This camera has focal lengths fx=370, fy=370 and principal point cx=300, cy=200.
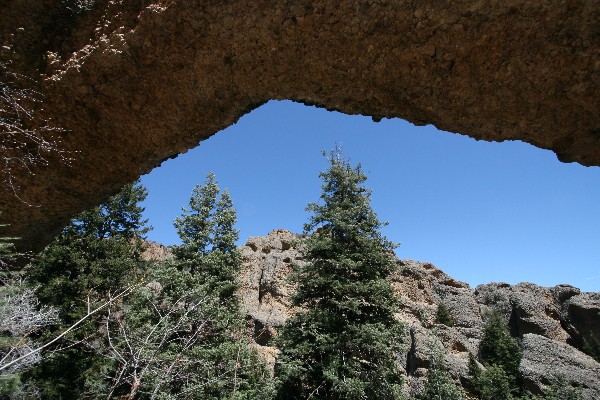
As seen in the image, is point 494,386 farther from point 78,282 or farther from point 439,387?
point 78,282

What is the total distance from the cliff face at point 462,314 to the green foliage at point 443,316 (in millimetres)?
470

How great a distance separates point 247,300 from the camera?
1161 inches

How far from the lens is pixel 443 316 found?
32438 millimetres

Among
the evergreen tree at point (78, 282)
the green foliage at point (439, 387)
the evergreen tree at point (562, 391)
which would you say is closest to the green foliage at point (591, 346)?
the evergreen tree at point (562, 391)

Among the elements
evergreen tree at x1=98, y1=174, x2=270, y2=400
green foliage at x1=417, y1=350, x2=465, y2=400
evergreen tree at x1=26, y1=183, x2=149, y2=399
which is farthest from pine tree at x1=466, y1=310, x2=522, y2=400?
evergreen tree at x1=26, y1=183, x2=149, y2=399

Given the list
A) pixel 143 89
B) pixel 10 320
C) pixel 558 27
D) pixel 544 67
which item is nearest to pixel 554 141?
pixel 544 67

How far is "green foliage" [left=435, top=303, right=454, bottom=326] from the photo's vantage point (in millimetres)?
32062

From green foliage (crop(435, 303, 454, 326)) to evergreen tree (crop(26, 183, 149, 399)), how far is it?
26.3 meters

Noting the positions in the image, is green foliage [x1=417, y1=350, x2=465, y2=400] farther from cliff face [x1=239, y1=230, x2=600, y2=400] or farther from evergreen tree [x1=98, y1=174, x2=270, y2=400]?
evergreen tree [x1=98, y1=174, x2=270, y2=400]

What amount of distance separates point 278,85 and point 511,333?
35.6 meters

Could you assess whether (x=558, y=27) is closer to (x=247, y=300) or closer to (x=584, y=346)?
(x=247, y=300)

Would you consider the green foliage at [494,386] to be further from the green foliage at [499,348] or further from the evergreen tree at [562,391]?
the green foliage at [499,348]

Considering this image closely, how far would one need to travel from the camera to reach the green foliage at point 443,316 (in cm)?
3206

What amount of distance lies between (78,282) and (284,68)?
13181 mm
